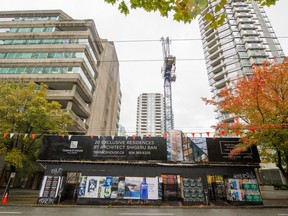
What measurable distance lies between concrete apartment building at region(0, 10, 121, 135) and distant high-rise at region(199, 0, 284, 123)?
32620 millimetres

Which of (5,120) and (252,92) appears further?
(5,120)

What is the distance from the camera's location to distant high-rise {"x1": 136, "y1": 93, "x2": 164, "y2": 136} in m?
160

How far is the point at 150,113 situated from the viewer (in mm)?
165250

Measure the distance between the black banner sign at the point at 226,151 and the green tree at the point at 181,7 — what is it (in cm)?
1360

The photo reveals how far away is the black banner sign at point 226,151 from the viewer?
1557 cm

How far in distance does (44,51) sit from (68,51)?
463 centimetres

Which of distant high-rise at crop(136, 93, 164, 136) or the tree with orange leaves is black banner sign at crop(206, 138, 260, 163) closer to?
the tree with orange leaves

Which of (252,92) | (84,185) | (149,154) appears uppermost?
(252,92)

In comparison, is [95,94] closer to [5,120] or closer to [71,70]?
[71,70]

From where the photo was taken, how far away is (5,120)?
1662 cm

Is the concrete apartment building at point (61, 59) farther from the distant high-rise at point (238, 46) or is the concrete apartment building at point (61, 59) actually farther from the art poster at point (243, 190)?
the distant high-rise at point (238, 46)

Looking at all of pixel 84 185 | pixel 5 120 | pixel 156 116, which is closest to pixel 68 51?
pixel 5 120

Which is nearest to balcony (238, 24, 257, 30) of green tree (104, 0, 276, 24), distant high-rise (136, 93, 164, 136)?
green tree (104, 0, 276, 24)

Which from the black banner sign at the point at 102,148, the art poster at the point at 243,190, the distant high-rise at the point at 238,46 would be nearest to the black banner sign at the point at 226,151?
the art poster at the point at 243,190
